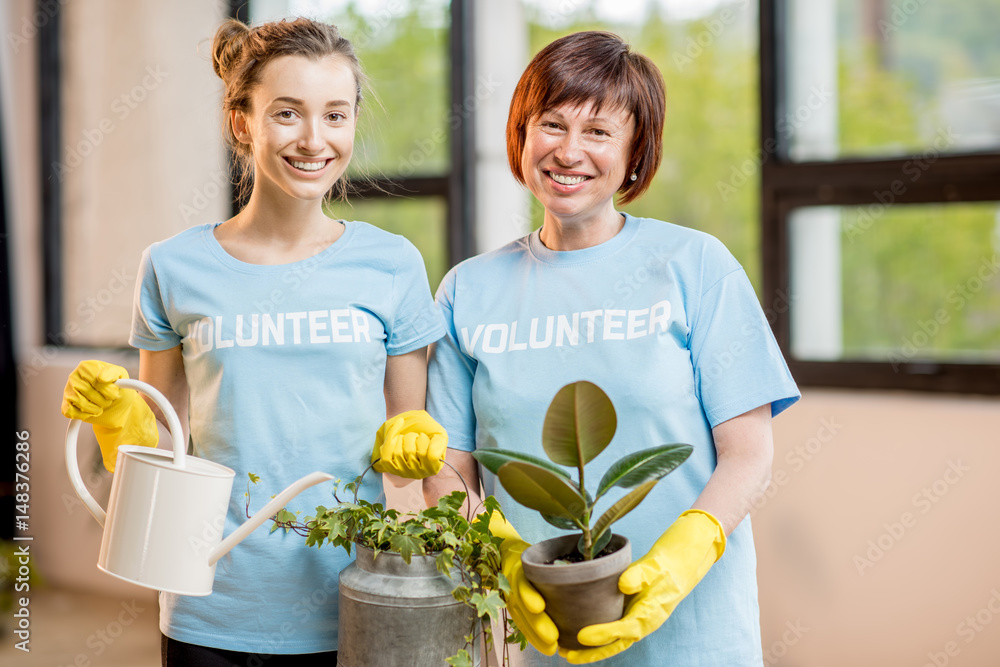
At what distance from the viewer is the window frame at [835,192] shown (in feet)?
6.99

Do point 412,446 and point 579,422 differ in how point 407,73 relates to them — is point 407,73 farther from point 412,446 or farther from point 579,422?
point 579,422

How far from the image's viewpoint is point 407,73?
9.66 ft

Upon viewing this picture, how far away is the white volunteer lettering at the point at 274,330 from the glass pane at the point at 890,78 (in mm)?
1653

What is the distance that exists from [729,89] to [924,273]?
74 cm

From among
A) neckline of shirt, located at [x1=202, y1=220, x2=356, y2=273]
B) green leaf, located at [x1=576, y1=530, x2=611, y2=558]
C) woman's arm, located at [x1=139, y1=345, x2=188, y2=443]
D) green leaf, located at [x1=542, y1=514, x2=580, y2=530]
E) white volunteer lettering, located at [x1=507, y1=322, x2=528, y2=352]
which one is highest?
neckline of shirt, located at [x1=202, y1=220, x2=356, y2=273]

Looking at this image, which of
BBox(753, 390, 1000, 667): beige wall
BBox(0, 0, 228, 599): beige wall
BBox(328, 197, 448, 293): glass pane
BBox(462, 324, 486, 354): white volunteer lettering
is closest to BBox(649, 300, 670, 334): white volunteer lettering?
BBox(462, 324, 486, 354): white volunteer lettering

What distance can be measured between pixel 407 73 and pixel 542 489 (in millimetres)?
2350

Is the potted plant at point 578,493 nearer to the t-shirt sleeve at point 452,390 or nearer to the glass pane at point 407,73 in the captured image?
the t-shirt sleeve at point 452,390

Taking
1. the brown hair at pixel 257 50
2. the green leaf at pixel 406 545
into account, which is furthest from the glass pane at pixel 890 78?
the green leaf at pixel 406 545

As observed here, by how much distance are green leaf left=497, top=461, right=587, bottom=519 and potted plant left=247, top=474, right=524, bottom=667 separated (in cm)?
8

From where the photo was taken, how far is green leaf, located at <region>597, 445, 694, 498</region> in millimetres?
895

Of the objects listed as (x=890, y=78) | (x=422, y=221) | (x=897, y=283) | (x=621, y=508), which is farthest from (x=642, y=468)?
(x=422, y=221)

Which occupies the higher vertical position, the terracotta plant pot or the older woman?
the older woman

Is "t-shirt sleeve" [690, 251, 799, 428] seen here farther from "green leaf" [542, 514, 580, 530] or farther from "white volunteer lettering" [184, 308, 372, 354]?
"white volunteer lettering" [184, 308, 372, 354]
